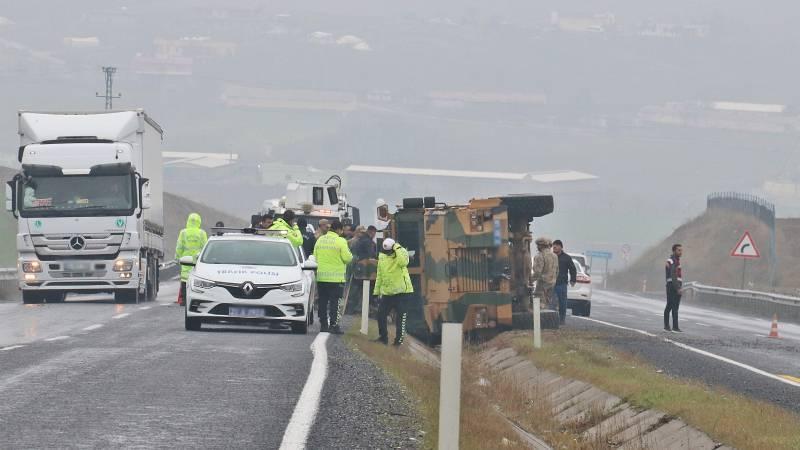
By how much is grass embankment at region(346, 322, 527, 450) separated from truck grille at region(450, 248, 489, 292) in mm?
2198

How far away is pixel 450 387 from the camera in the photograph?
9508 mm

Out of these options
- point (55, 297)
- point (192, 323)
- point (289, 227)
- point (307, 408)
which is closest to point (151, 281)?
point (55, 297)

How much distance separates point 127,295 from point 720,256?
186ft

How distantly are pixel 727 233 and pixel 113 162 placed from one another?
60185 mm

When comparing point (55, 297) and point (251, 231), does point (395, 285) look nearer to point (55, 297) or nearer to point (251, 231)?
point (251, 231)

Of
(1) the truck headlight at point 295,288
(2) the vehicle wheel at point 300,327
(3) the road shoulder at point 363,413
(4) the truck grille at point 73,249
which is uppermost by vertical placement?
(4) the truck grille at point 73,249

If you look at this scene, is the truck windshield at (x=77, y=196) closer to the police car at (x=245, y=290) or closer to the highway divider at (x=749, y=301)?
the police car at (x=245, y=290)

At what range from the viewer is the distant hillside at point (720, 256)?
2953 inches

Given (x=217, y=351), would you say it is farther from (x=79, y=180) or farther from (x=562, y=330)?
(x=79, y=180)

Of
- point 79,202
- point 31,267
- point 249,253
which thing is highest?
point 79,202

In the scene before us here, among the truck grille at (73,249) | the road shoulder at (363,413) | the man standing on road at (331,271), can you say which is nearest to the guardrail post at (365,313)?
the man standing on road at (331,271)

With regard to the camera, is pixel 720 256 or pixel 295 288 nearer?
pixel 295 288

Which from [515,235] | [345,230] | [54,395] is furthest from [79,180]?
[54,395]

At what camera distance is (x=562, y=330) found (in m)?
29.8
